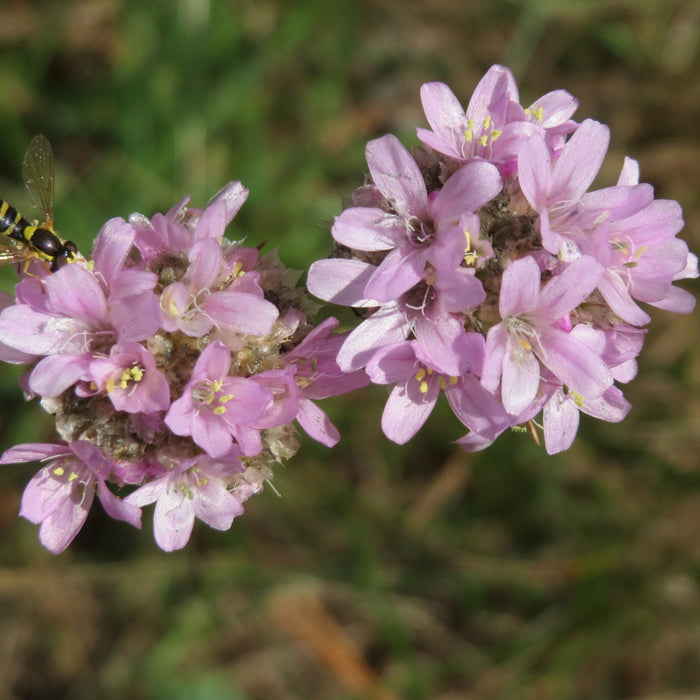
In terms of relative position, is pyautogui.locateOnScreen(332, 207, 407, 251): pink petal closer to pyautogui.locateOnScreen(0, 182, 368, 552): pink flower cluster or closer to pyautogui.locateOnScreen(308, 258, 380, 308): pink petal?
pyautogui.locateOnScreen(308, 258, 380, 308): pink petal

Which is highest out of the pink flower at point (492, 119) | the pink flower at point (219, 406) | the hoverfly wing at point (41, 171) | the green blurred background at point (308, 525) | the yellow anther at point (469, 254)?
the pink flower at point (492, 119)

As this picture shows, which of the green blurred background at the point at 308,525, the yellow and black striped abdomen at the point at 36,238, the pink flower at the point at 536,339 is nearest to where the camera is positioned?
the pink flower at the point at 536,339

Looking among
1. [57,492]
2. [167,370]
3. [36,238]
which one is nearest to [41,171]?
[36,238]

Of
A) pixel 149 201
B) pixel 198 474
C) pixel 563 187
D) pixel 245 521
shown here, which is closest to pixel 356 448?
pixel 245 521

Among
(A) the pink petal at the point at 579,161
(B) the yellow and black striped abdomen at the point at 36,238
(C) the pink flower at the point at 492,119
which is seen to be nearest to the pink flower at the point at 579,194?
(A) the pink petal at the point at 579,161

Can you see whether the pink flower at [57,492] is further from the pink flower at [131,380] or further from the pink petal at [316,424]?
the pink petal at [316,424]

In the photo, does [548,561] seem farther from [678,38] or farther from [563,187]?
[678,38]
